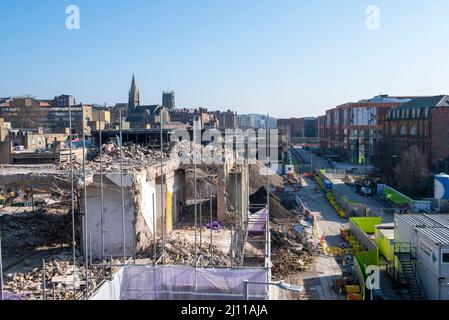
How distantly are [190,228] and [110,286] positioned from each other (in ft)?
21.1

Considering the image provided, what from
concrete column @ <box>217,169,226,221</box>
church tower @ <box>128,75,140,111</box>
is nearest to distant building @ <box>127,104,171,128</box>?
church tower @ <box>128,75,140,111</box>

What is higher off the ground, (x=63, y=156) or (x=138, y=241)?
(x=63, y=156)

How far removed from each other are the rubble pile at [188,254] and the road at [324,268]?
2.75 metres

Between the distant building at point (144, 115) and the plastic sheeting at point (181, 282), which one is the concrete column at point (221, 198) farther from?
the distant building at point (144, 115)

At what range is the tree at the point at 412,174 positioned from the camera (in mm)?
27734

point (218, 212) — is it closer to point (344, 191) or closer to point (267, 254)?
point (267, 254)

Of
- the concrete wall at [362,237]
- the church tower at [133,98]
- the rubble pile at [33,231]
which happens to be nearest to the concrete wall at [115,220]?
the rubble pile at [33,231]

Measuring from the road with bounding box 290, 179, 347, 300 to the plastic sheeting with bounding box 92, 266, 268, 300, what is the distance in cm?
417

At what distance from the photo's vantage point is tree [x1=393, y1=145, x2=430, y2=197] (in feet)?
91.0

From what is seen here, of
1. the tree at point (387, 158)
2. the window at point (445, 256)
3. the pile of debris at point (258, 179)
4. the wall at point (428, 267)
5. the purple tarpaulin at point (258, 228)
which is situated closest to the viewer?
the window at point (445, 256)

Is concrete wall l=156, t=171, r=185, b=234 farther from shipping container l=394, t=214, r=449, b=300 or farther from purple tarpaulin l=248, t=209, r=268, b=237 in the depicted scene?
shipping container l=394, t=214, r=449, b=300
